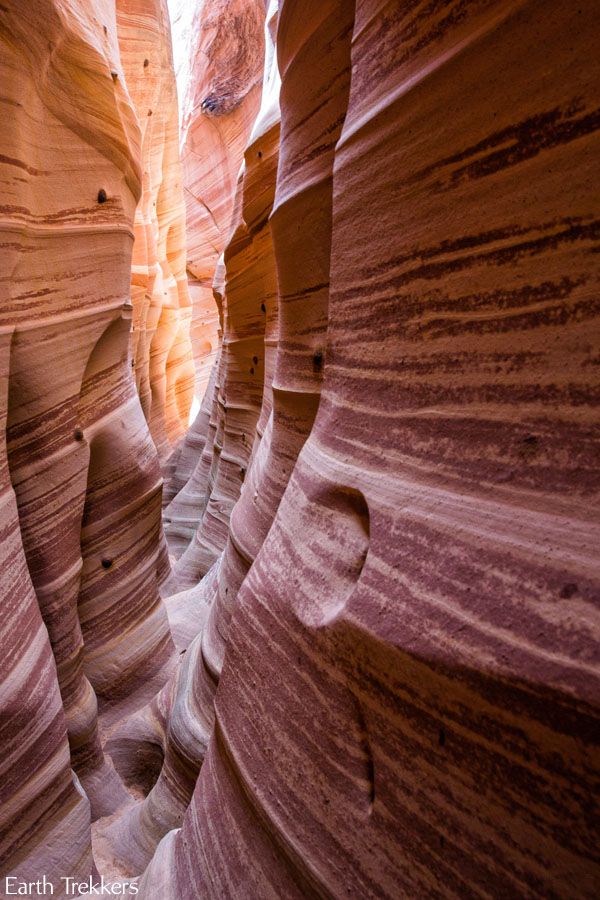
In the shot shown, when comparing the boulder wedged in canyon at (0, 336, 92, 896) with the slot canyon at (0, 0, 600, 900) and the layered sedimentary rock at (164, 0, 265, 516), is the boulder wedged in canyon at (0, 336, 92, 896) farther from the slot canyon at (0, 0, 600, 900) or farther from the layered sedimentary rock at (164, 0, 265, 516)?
the layered sedimentary rock at (164, 0, 265, 516)

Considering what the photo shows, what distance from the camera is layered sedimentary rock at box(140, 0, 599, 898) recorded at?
644mm

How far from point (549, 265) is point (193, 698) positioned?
202 cm

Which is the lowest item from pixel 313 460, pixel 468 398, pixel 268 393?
pixel 268 393

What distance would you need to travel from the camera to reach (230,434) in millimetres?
4395

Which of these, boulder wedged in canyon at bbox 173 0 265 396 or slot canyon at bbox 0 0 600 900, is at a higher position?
boulder wedged in canyon at bbox 173 0 265 396

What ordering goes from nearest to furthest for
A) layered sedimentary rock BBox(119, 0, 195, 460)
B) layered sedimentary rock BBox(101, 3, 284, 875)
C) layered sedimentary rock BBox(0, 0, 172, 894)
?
layered sedimentary rock BBox(0, 0, 172, 894)
layered sedimentary rock BBox(101, 3, 284, 875)
layered sedimentary rock BBox(119, 0, 195, 460)

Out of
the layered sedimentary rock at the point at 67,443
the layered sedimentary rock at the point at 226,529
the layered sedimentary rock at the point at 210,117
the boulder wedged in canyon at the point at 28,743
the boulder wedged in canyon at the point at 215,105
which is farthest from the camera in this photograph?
the boulder wedged in canyon at the point at 215,105

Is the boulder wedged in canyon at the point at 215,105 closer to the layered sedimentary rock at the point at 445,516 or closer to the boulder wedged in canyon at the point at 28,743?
the boulder wedged in canyon at the point at 28,743

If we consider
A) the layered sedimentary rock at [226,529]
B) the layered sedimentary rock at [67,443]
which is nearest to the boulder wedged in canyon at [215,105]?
the layered sedimentary rock at [226,529]

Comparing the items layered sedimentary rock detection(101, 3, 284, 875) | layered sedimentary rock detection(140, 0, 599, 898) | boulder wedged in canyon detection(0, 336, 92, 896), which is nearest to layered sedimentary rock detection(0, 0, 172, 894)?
boulder wedged in canyon detection(0, 336, 92, 896)

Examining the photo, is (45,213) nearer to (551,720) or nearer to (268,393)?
(268,393)

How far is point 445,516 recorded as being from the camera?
2.56ft

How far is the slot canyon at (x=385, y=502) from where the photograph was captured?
0.66 metres

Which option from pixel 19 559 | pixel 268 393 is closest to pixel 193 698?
pixel 19 559
